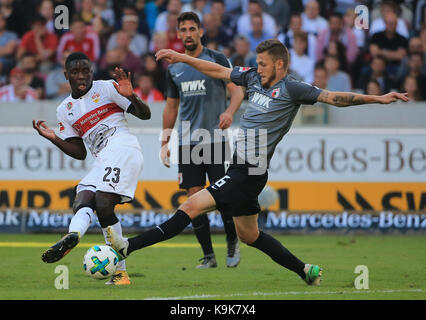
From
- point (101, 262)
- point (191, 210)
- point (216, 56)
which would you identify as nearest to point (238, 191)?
point (191, 210)

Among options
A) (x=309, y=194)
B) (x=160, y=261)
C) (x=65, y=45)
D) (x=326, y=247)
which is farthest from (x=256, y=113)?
(x=65, y=45)

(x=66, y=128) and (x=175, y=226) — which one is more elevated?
(x=66, y=128)

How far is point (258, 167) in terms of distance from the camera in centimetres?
763

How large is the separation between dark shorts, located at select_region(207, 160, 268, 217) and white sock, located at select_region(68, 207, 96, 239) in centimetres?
108

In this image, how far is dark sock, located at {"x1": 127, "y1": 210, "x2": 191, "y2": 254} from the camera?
7.29 meters

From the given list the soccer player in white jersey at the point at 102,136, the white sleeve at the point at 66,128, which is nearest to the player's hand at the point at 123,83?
the soccer player in white jersey at the point at 102,136

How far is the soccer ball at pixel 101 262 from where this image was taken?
7.30 meters

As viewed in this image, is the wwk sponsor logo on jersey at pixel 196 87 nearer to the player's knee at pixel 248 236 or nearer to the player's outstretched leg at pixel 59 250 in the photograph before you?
the player's knee at pixel 248 236

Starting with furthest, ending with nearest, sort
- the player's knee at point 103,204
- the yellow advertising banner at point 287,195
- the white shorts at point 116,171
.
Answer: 1. the yellow advertising banner at point 287,195
2. the white shorts at point 116,171
3. the player's knee at point 103,204

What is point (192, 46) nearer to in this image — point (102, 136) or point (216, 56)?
point (216, 56)

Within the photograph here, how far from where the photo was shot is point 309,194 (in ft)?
45.0

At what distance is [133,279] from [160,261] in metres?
1.89

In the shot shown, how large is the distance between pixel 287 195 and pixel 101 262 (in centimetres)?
679
